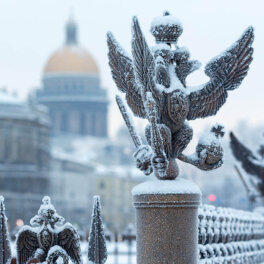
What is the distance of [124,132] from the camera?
612 feet

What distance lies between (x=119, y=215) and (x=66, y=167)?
1009cm

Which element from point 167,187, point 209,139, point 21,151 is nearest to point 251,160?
point 209,139

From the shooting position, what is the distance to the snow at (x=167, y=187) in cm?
850

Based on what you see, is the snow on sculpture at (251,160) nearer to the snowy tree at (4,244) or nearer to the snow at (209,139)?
the snow at (209,139)

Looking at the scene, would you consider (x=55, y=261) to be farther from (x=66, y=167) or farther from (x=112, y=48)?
(x=66, y=167)

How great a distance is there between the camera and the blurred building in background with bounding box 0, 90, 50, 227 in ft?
349

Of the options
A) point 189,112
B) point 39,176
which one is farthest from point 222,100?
point 39,176

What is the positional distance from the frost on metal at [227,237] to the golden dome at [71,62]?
5977 inches

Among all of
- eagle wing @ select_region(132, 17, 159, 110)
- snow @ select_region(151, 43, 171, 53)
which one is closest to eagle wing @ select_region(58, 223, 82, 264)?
eagle wing @ select_region(132, 17, 159, 110)

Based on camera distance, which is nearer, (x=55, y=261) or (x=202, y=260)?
(x=55, y=261)

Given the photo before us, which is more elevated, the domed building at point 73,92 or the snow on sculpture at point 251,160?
the domed building at point 73,92

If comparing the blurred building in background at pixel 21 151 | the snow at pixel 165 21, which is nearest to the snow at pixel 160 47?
the snow at pixel 165 21

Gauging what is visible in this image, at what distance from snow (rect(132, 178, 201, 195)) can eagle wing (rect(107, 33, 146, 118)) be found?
658mm

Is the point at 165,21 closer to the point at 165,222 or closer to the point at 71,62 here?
the point at 165,222
